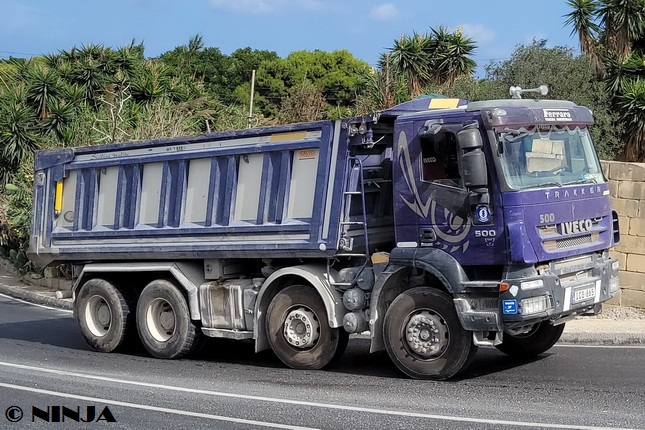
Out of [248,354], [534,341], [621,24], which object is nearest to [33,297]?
[248,354]

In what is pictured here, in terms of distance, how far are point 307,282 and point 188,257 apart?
188cm

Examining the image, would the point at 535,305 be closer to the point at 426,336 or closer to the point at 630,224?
the point at 426,336

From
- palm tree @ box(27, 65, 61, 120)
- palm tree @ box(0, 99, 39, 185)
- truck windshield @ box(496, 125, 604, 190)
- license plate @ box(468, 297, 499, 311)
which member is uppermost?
palm tree @ box(27, 65, 61, 120)

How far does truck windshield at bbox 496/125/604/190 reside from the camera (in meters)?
8.80

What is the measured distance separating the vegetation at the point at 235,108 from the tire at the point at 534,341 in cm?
850

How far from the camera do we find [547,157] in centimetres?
914

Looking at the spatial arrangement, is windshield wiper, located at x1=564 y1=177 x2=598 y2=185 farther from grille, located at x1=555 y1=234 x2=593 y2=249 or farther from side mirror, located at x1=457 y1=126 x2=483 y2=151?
side mirror, located at x1=457 y1=126 x2=483 y2=151

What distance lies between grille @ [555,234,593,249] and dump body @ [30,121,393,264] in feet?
6.33

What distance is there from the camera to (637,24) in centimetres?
1970

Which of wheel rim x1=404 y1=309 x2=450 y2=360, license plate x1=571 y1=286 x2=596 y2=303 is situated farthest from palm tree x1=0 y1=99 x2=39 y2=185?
license plate x1=571 y1=286 x2=596 y2=303

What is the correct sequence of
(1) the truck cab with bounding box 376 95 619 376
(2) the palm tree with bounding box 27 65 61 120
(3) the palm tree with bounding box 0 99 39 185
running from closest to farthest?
(1) the truck cab with bounding box 376 95 619 376, (3) the palm tree with bounding box 0 99 39 185, (2) the palm tree with bounding box 27 65 61 120

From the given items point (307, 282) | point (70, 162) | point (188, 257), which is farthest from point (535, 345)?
point (70, 162)

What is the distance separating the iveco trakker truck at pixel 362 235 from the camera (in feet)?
28.8

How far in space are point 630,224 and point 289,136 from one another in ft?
18.1
